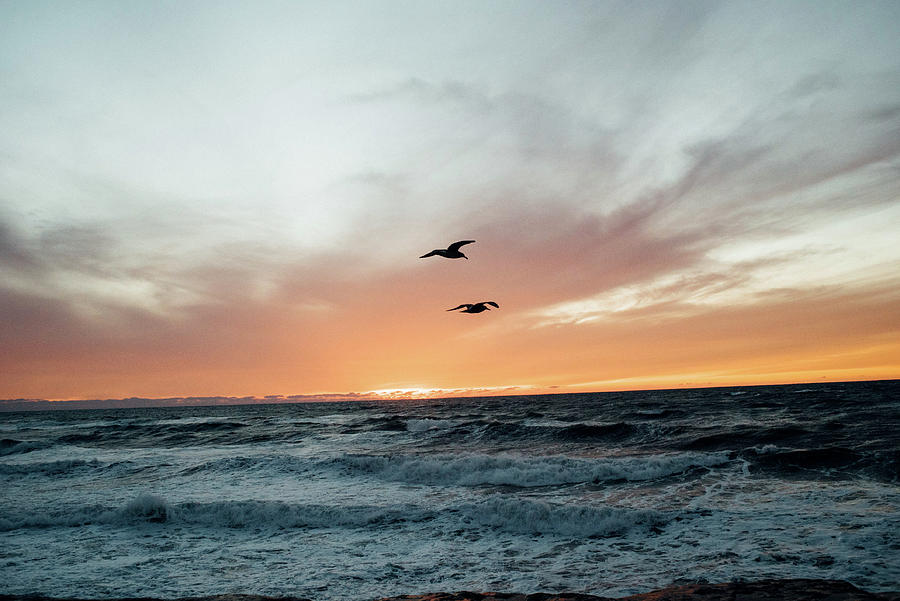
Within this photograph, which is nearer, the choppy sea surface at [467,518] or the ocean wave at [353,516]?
the choppy sea surface at [467,518]

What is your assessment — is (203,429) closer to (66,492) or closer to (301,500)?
(66,492)

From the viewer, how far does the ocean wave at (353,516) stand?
11.4 meters

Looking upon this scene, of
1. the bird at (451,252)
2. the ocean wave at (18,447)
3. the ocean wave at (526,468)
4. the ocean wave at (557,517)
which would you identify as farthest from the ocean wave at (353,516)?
the ocean wave at (18,447)

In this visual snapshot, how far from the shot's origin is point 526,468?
17.9 m

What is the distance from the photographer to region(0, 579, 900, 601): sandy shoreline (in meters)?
6.19

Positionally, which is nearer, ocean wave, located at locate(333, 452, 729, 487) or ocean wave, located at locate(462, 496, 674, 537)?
ocean wave, located at locate(462, 496, 674, 537)

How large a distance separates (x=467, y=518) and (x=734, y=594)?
7.07m

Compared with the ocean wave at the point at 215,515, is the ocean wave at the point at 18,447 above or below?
below

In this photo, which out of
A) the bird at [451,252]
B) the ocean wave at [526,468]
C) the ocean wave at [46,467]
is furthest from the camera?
the ocean wave at [46,467]

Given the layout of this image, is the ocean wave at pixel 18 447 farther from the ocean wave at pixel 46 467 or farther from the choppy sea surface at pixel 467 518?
the choppy sea surface at pixel 467 518

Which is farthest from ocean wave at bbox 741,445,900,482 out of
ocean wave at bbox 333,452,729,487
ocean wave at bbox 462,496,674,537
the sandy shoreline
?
the sandy shoreline

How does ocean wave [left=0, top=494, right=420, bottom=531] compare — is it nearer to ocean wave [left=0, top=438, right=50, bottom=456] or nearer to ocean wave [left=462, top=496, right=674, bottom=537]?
ocean wave [left=462, top=496, right=674, bottom=537]

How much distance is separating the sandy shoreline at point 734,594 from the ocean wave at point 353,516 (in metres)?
4.10

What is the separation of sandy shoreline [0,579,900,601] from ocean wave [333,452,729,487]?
920 centimetres
